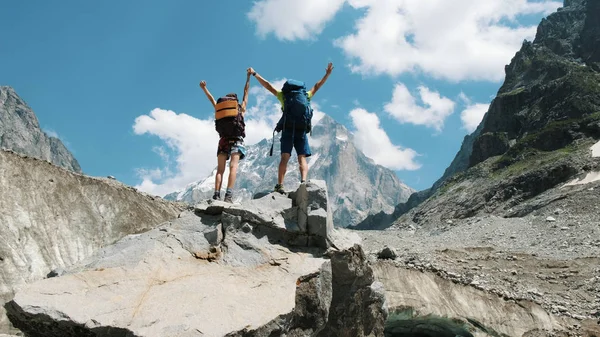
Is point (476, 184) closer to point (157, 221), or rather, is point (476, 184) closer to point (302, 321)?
point (157, 221)

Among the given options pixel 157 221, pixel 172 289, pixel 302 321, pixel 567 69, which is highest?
pixel 567 69

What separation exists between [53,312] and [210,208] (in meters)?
3.61

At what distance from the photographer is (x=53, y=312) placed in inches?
273

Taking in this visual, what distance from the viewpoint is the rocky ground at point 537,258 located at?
21656 mm

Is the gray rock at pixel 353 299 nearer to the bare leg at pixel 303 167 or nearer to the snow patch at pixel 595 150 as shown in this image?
the bare leg at pixel 303 167

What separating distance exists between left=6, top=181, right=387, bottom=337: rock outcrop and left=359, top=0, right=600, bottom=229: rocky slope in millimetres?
71186

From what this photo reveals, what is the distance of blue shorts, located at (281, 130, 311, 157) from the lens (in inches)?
451

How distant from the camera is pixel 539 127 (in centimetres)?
11094

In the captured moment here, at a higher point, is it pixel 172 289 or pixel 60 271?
pixel 60 271

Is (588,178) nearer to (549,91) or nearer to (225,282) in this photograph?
(549,91)

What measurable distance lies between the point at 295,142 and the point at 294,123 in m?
0.44

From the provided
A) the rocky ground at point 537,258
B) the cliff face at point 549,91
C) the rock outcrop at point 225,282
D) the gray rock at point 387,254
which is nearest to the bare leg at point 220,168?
the rock outcrop at point 225,282

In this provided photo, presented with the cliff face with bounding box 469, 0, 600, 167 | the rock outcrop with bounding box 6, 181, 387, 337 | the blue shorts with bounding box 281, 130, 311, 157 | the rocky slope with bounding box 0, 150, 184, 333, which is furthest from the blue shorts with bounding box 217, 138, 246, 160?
the cliff face with bounding box 469, 0, 600, 167

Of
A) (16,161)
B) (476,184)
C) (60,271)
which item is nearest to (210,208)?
(60,271)
